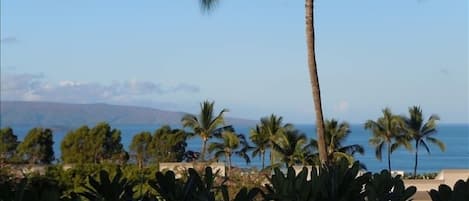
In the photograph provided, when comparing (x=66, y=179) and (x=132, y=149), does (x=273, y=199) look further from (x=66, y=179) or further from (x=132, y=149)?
(x=132, y=149)

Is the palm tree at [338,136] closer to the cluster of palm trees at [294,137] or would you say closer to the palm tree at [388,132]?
the cluster of palm trees at [294,137]

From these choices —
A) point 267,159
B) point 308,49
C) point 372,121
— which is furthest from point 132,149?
point 308,49

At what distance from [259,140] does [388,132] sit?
861 cm

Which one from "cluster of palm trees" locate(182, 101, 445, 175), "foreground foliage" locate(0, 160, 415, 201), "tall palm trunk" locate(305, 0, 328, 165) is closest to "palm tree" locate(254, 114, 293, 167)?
"cluster of palm trees" locate(182, 101, 445, 175)

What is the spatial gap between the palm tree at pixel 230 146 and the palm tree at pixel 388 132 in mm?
8179

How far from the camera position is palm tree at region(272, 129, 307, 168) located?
37.6 m

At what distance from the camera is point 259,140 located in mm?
43719

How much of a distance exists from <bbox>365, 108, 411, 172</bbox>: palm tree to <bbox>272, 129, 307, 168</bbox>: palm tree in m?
9.89

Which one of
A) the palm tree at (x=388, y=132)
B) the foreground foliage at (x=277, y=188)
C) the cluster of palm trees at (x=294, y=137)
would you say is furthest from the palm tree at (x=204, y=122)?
the foreground foliage at (x=277, y=188)

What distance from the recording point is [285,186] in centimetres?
308

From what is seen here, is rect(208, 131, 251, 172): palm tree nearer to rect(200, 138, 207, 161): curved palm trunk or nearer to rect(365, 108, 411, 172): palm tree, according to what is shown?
rect(200, 138, 207, 161): curved palm trunk

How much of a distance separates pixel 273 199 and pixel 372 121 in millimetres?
45947

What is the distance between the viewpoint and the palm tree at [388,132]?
156 feet

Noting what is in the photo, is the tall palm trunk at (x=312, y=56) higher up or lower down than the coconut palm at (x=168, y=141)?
higher up
